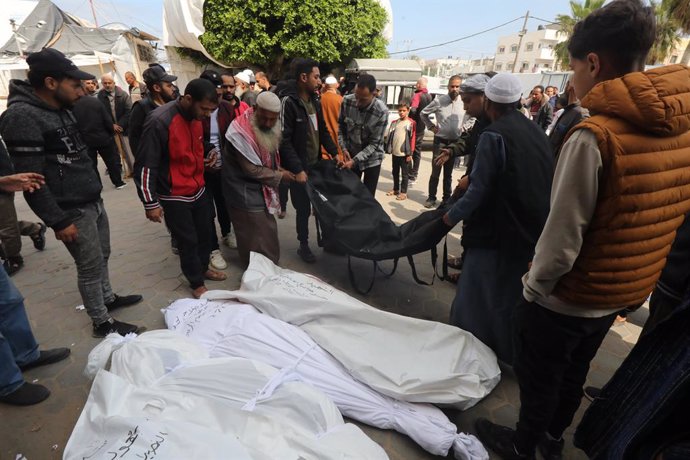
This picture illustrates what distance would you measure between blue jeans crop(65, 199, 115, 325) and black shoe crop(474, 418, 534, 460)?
250 cm

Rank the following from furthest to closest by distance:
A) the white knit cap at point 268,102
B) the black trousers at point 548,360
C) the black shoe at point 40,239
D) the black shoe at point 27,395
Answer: the black shoe at point 40,239 < the white knit cap at point 268,102 < the black shoe at point 27,395 < the black trousers at point 548,360

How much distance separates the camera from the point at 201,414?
145 cm

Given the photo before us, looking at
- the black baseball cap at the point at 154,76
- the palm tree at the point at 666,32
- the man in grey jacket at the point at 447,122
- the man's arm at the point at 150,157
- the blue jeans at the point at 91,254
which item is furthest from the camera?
the palm tree at the point at 666,32

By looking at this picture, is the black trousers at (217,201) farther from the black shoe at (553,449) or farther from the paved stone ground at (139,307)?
the black shoe at (553,449)

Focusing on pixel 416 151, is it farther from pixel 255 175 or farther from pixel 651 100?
pixel 651 100

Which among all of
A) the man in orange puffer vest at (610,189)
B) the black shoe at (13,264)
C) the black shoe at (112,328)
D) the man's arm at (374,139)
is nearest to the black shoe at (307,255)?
the man's arm at (374,139)

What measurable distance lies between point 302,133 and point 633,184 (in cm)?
288

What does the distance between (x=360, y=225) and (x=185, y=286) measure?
5.65 ft

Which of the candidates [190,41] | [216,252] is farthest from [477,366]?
[190,41]

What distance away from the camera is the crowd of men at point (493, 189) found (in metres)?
1.16

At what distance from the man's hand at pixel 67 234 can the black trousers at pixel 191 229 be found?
0.76 m

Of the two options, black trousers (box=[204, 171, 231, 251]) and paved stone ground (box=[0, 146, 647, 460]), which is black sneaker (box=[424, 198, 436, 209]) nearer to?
paved stone ground (box=[0, 146, 647, 460])

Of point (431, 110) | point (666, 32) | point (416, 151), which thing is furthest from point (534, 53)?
point (431, 110)

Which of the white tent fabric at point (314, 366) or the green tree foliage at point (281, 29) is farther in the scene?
the green tree foliage at point (281, 29)
